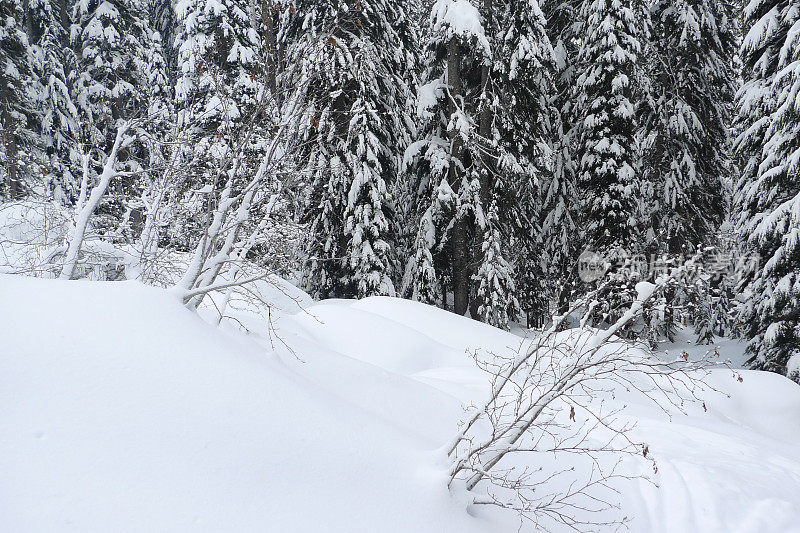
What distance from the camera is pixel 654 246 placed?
1416 cm

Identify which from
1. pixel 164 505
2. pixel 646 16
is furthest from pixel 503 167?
pixel 164 505

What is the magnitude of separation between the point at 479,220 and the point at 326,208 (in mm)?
3663

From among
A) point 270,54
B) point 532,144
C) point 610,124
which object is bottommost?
point 270,54

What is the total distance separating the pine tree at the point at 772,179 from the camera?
9.37 m

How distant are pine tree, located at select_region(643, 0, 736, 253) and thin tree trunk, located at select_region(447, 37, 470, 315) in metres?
5.22

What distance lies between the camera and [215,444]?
2.63 m

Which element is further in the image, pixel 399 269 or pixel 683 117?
pixel 399 269

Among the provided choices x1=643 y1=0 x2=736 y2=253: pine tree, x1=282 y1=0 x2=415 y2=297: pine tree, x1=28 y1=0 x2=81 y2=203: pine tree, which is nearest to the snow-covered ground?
x1=282 y1=0 x2=415 y2=297: pine tree

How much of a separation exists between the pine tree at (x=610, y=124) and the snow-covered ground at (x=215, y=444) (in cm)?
930

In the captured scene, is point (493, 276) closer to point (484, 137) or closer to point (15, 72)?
point (484, 137)

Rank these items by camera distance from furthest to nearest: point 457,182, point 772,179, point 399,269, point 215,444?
1. point 399,269
2. point 457,182
3. point 772,179
4. point 215,444

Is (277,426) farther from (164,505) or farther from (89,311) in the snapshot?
(89,311)

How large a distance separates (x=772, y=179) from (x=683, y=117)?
5366mm

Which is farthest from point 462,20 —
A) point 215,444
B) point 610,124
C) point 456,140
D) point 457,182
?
point 215,444
